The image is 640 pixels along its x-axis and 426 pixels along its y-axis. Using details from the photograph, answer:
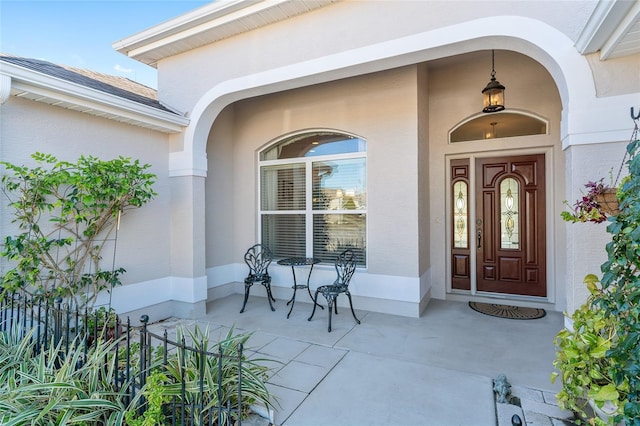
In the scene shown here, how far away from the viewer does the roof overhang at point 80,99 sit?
283 centimetres

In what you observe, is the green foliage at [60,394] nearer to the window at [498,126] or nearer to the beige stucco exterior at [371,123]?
the beige stucco exterior at [371,123]

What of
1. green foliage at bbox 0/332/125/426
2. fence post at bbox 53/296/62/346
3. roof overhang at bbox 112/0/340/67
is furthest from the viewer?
roof overhang at bbox 112/0/340/67

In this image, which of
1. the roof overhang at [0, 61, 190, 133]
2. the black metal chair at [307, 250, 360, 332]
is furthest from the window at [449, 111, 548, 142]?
the roof overhang at [0, 61, 190, 133]

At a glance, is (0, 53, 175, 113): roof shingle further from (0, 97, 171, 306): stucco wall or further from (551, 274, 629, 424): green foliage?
(551, 274, 629, 424): green foliage

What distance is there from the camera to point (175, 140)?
4.48 metres

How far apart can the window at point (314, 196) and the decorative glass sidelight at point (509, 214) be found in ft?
6.87

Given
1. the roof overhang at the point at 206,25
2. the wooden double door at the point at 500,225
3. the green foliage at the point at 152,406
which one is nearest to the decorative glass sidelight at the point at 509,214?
the wooden double door at the point at 500,225

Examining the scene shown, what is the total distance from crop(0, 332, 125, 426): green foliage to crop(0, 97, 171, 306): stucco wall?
1.77m

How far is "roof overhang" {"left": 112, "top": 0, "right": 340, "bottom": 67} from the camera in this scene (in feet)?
11.7

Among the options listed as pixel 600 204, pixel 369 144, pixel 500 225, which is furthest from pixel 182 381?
pixel 500 225

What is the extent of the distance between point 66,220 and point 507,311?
553 cm

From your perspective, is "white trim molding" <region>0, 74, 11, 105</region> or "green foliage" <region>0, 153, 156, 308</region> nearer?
"white trim molding" <region>0, 74, 11, 105</region>

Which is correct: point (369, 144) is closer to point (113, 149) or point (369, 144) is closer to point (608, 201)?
point (608, 201)

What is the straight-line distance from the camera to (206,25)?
3.99 m
